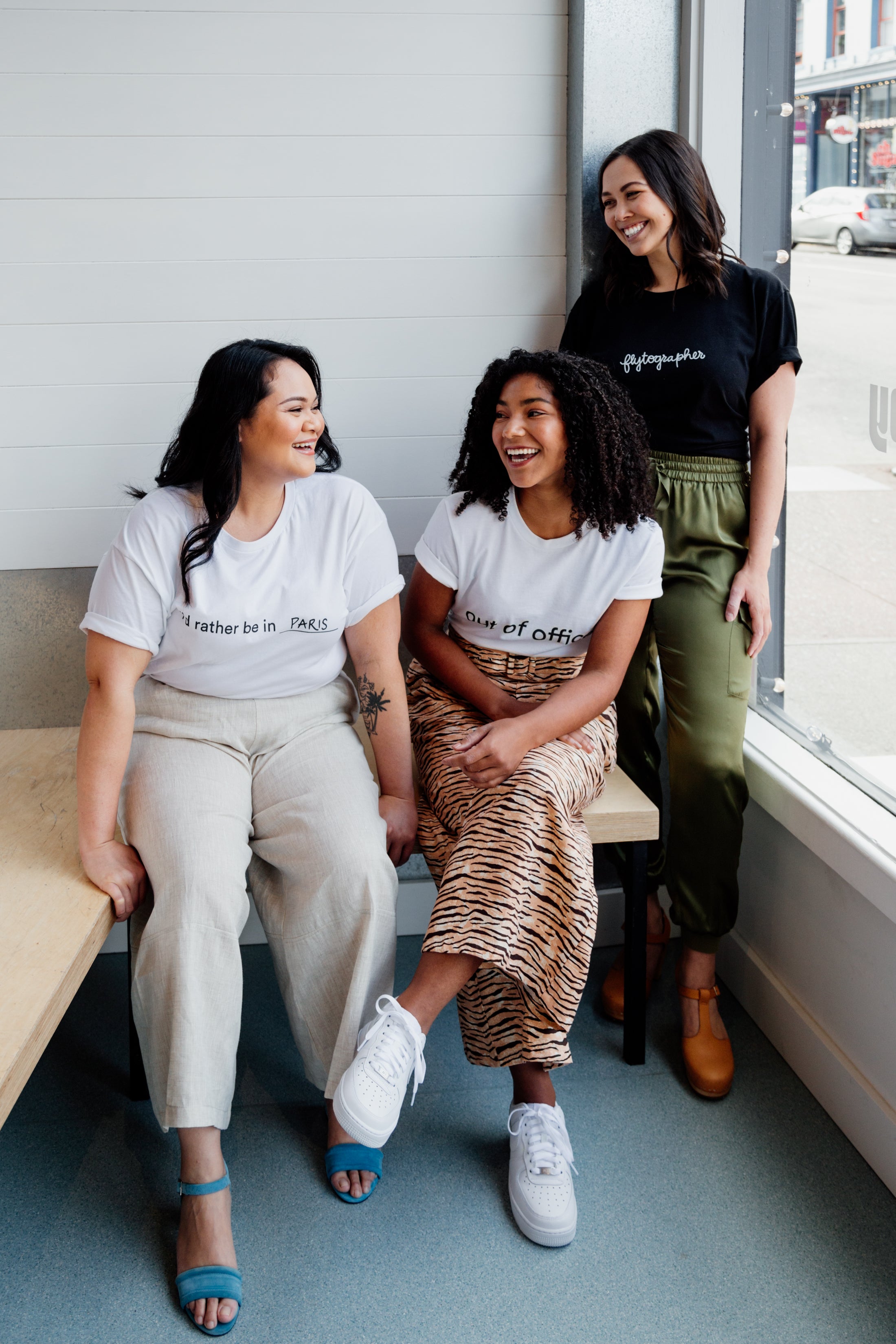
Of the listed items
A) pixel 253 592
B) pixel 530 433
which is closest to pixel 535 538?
pixel 530 433

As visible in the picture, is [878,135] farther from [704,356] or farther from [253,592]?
[253,592]

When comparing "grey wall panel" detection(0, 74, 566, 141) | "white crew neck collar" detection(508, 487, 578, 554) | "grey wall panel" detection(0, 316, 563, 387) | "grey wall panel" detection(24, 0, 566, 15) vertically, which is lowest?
"white crew neck collar" detection(508, 487, 578, 554)

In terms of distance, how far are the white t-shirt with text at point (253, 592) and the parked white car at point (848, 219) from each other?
3.59ft

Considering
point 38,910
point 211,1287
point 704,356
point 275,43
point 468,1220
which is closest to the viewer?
point 211,1287

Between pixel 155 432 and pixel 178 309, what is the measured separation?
0.28 metres

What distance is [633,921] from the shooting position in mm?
2279

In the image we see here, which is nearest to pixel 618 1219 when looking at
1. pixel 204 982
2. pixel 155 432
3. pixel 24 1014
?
pixel 204 982

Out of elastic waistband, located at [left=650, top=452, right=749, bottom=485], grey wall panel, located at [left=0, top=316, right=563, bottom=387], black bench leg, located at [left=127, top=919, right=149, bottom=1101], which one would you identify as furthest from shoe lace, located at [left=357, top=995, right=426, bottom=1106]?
grey wall panel, located at [left=0, top=316, right=563, bottom=387]

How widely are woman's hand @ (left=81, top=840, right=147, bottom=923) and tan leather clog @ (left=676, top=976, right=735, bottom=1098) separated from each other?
1150 millimetres

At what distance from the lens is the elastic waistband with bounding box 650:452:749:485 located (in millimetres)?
2293

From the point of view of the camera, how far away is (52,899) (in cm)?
183

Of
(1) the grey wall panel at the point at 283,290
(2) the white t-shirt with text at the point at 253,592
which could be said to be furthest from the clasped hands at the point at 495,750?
(1) the grey wall panel at the point at 283,290

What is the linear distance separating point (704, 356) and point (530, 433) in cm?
42

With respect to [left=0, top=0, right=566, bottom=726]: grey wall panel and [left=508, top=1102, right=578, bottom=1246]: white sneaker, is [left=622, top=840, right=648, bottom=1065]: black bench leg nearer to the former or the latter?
[left=508, top=1102, right=578, bottom=1246]: white sneaker
